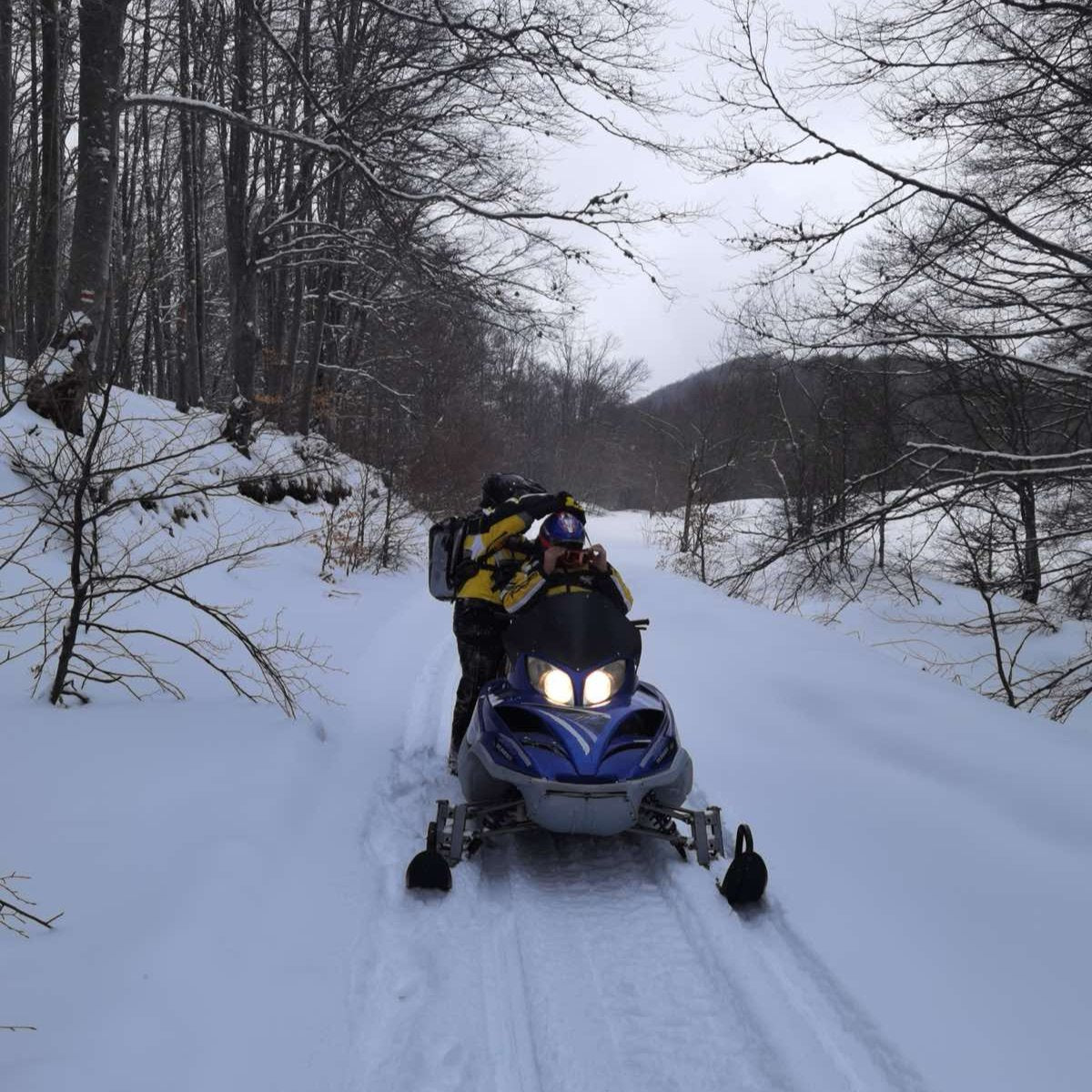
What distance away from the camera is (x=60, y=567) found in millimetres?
5598

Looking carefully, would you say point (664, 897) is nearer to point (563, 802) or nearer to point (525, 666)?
point (563, 802)

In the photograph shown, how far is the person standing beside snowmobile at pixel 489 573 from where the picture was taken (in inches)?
170

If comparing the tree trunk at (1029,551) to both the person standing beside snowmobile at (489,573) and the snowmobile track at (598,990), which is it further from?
the snowmobile track at (598,990)

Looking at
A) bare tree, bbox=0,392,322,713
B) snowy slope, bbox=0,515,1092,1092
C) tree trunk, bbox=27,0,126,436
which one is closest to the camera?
snowy slope, bbox=0,515,1092,1092

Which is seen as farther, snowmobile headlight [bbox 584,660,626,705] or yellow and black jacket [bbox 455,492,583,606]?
yellow and black jacket [bbox 455,492,583,606]

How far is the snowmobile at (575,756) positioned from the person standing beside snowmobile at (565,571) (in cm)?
10

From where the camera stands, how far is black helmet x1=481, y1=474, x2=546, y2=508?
4594 millimetres

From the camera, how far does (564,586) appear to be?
3857 millimetres

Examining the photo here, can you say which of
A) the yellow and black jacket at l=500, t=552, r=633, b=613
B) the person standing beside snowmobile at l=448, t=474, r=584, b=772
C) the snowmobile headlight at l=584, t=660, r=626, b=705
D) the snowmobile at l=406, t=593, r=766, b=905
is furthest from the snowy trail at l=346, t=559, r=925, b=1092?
the yellow and black jacket at l=500, t=552, r=633, b=613

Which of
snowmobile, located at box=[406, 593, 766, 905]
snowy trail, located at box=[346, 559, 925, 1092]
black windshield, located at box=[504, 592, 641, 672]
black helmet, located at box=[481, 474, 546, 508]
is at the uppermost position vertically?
black helmet, located at box=[481, 474, 546, 508]

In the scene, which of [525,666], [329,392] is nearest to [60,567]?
[525,666]

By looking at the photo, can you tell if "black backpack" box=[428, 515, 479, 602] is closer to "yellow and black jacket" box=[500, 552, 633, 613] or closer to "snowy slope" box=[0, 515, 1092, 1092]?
"yellow and black jacket" box=[500, 552, 633, 613]

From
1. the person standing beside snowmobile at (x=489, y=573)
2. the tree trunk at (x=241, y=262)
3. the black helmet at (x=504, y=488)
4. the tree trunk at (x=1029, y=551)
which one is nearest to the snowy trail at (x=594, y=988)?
the person standing beside snowmobile at (x=489, y=573)

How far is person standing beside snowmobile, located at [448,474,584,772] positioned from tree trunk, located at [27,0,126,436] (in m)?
4.15
